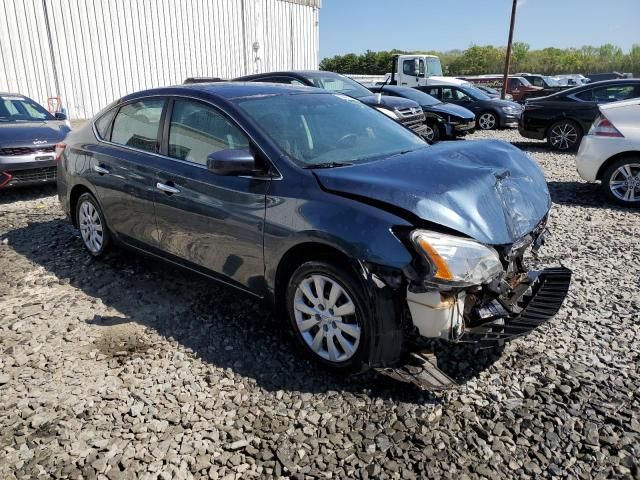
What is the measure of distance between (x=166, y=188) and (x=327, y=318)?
1.66 metres

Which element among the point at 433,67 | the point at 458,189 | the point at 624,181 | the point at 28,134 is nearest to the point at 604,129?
the point at 624,181

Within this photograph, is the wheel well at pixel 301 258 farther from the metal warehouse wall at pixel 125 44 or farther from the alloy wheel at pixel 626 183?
the metal warehouse wall at pixel 125 44

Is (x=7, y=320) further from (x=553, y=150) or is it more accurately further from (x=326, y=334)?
(x=553, y=150)

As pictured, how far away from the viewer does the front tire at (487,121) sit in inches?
591

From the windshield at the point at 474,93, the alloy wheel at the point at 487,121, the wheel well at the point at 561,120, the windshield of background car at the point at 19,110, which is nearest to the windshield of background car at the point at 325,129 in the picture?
the windshield of background car at the point at 19,110

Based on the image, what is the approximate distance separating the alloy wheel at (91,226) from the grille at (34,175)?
111 inches

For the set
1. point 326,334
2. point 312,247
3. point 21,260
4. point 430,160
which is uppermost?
point 430,160

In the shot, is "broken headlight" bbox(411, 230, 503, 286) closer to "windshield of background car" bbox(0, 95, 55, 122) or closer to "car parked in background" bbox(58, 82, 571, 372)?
"car parked in background" bbox(58, 82, 571, 372)

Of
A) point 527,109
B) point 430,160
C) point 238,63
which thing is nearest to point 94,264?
point 430,160

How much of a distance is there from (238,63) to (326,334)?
20.1 meters

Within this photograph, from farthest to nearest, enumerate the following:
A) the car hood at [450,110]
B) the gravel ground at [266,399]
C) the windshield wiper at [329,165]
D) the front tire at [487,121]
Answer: the front tire at [487,121], the car hood at [450,110], the windshield wiper at [329,165], the gravel ground at [266,399]

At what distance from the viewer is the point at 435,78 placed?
20312 mm

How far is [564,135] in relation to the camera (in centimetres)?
1113

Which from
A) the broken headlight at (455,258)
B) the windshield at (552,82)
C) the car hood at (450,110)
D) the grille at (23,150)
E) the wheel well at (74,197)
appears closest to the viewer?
the broken headlight at (455,258)
